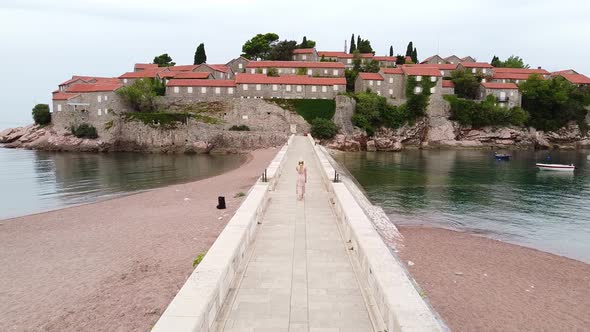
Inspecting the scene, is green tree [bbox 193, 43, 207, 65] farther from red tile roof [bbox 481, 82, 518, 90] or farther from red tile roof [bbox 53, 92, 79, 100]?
red tile roof [bbox 481, 82, 518, 90]

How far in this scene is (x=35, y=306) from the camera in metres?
9.93

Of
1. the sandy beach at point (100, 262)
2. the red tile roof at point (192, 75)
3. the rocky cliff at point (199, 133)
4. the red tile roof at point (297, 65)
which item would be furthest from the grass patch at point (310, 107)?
the sandy beach at point (100, 262)

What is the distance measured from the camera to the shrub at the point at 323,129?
61812mm

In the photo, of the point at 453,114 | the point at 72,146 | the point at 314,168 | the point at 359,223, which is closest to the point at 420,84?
the point at 453,114

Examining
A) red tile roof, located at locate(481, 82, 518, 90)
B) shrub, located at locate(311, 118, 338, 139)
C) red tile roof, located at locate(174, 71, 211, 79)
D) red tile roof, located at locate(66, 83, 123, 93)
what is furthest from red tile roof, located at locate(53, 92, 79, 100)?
red tile roof, located at locate(481, 82, 518, 90)

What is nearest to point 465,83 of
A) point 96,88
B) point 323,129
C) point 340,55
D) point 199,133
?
point 340,55

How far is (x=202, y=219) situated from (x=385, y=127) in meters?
54.2

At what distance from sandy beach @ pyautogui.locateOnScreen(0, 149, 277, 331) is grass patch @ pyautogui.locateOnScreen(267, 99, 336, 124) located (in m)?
43.3

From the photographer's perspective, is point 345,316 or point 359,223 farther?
point 359,223

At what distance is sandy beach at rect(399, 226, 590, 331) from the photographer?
9.99 m

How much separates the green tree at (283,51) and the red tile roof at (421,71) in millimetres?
27516

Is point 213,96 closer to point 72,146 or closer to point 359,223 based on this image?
point 72,146

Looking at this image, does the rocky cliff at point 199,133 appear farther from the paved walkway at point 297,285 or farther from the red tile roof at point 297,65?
the paved walkway at point 297,285

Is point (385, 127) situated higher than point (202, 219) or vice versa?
point (385, 127)
